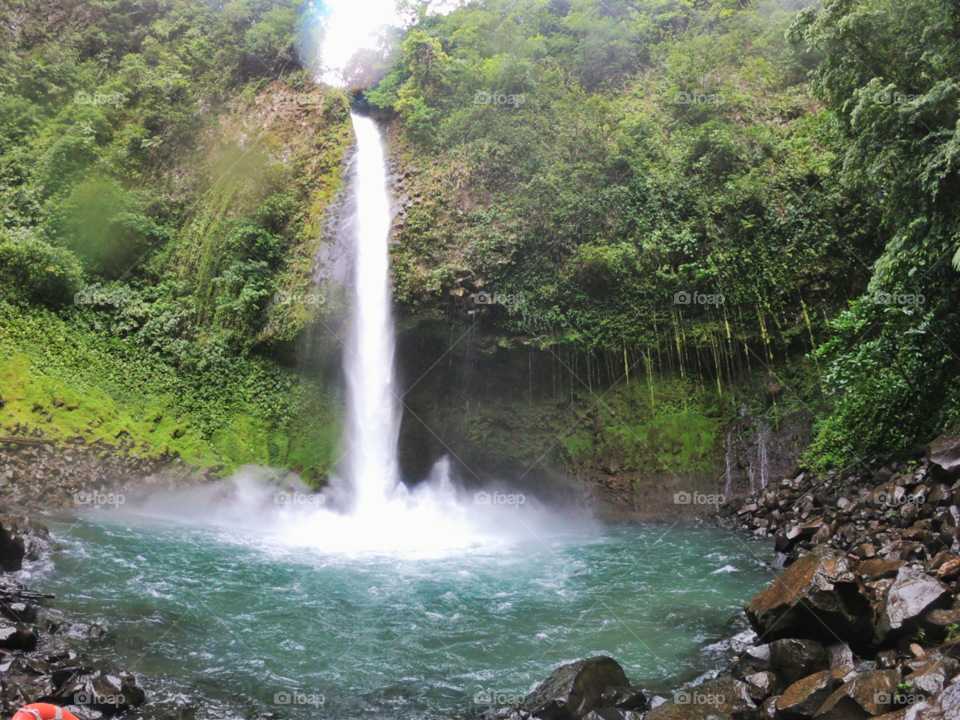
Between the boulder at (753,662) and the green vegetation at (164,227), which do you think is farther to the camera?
the green vegetation at (164,227)

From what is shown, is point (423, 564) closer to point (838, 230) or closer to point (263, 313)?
point (263, 313)

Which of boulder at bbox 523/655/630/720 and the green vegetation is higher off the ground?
the green vegetation

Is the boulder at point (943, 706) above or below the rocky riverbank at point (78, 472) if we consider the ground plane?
below

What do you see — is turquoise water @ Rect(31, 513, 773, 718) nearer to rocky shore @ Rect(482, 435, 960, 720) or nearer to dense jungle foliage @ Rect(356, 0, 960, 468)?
rocky shore @ Rect(482, 435, 960, 720)

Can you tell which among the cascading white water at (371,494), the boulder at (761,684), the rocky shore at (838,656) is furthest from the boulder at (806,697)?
the cascading white water at (371,494)

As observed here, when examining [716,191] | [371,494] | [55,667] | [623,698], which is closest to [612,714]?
[623,698]

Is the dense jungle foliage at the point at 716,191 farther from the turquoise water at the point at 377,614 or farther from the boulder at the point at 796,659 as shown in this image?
the boulder at the point at 796,659

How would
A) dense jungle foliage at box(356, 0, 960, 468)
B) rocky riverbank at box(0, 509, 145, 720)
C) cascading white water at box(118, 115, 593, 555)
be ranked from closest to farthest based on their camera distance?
rocky riverbank at box(0, 509, 145, 720), dense jungle foliage at box(356, 0, 960, 468), cascading white water at box(118, 115, 593, 555)

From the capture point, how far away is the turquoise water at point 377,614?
5.50 m

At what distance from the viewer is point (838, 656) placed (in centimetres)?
499

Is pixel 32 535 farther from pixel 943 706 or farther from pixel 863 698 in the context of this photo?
pixel 943 706

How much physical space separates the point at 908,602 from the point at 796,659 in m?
1.05

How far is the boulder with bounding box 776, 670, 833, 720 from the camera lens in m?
4.35

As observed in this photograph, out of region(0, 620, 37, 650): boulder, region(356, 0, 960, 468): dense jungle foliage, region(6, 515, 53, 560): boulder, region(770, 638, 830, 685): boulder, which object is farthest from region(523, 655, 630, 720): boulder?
region(6, 515, 53, 560): boulder
